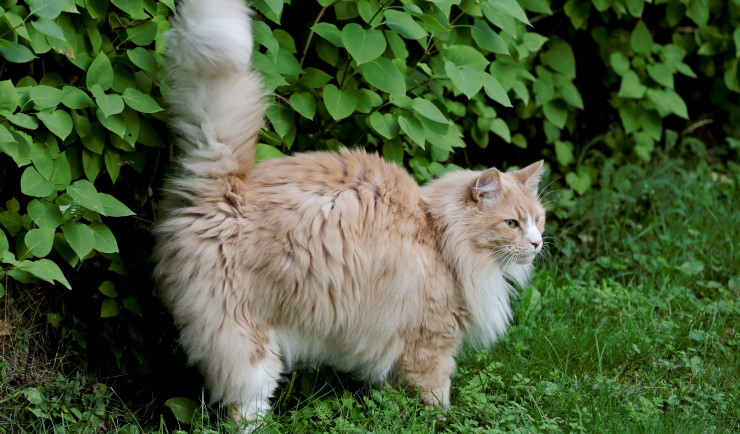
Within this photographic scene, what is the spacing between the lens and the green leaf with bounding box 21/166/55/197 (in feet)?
9.74

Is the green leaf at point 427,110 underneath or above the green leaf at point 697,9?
underneath

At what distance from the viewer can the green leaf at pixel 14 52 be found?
2.83 m

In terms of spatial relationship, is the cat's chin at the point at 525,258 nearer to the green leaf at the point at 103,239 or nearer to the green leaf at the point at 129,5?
the green leaf at the point at 103,239

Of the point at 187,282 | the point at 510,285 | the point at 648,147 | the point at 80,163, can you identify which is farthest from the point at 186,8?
the point at 648,147

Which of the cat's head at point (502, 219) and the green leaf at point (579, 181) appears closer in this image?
the cat's head at point (502, 219)

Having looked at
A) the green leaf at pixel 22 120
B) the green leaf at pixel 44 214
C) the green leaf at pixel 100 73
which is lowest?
the green leaf at pixel 44 214

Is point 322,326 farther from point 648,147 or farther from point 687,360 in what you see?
point 648,147

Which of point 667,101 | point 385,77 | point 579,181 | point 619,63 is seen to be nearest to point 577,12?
point 619,63

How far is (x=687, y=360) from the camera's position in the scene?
12.2 ft

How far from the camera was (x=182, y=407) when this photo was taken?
11.6ft

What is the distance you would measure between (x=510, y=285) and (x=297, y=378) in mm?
1094

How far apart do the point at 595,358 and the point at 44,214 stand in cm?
251

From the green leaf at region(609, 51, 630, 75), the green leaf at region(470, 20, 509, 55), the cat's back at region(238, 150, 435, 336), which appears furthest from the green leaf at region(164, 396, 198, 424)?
the green leaf at region(609, 51, 630, 75)

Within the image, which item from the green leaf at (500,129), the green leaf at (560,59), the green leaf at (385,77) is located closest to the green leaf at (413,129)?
the green leaf at (385,77)
